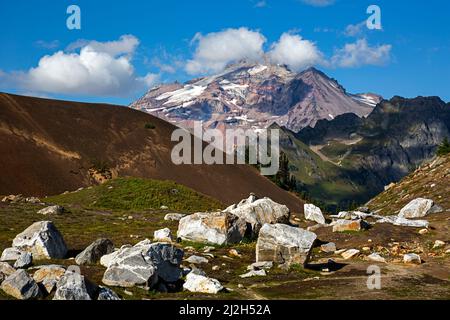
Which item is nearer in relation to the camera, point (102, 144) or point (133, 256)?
point (133, 256)

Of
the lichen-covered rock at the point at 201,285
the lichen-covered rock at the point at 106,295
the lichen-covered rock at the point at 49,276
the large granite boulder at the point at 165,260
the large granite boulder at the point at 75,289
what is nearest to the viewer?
the large granite boulder at the point at 75,289

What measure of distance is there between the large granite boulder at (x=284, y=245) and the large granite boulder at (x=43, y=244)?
12.3 meters

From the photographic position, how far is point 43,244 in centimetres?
3117

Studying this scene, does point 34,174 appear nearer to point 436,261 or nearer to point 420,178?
point 420,178

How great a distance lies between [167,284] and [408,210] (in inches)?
1753

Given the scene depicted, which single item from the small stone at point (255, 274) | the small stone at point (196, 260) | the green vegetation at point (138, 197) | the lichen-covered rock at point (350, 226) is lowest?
the small stone at point (255, 274)

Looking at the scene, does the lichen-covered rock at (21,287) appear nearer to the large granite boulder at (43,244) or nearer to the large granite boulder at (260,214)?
the large granite boulder at (43,244)

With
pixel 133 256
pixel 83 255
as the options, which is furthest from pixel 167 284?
pixel 83 255

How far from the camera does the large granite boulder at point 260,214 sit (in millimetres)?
44856

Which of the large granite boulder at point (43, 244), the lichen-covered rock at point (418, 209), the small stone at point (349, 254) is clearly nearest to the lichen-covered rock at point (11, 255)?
the large granite boulder at point (43, 244)

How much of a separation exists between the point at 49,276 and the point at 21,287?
230 cm

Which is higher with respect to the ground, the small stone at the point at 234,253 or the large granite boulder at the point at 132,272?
the large granite boulder at the point at 132,272

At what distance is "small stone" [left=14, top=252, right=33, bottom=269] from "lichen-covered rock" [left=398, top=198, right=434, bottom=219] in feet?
152
